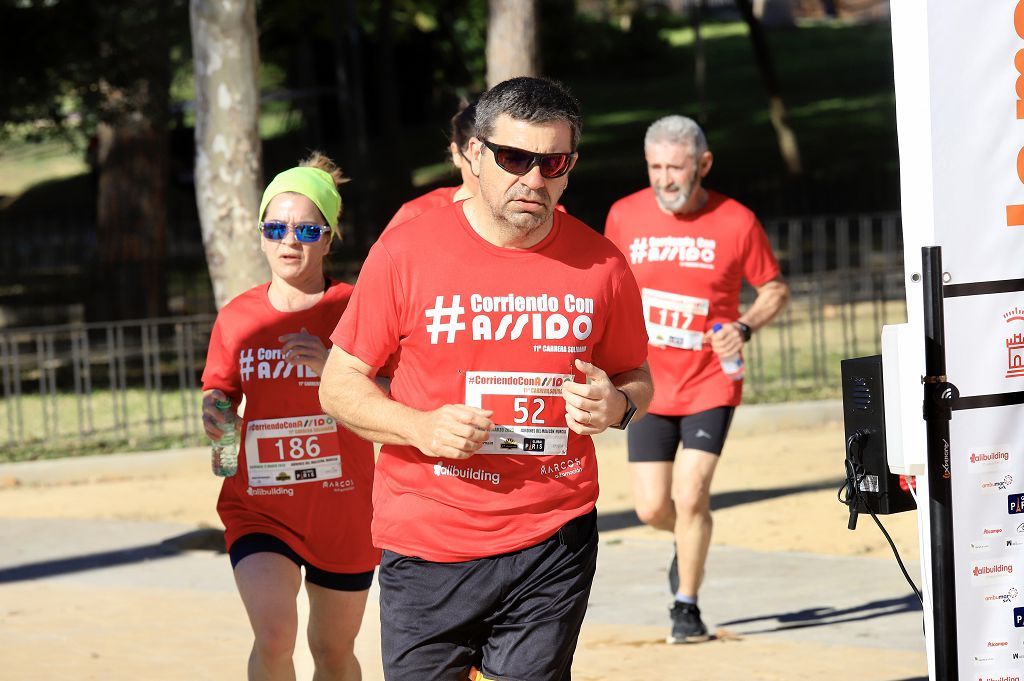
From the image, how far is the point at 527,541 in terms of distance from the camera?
4.05m

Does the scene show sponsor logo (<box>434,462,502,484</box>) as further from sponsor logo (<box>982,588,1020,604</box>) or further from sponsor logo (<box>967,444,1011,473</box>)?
sponsor logo (<box>982,588,1020,604</box>)

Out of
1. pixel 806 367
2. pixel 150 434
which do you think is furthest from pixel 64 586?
pixel 806 367

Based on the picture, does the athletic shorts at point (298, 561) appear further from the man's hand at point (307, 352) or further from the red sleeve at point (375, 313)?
the red sleeve at point (375, 313)

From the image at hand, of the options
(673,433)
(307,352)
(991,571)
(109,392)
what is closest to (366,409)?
(307,352)

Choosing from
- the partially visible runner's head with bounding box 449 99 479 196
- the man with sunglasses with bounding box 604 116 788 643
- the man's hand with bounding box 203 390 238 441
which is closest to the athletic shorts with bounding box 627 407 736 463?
the man with sunglasses with bounding box 604 116 788 643

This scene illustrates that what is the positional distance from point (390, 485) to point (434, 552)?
0.82 feet

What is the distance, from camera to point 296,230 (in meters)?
5.27

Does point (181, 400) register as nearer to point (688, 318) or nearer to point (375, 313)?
point (688, 318)

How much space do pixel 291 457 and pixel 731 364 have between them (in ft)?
9.10

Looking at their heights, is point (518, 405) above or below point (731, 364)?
above

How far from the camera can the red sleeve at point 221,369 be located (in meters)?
5.34

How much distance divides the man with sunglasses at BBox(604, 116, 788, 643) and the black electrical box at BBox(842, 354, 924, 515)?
281cm

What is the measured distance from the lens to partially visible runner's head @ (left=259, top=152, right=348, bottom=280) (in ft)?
17.3

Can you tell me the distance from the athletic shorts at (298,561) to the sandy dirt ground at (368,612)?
4.11 ft
